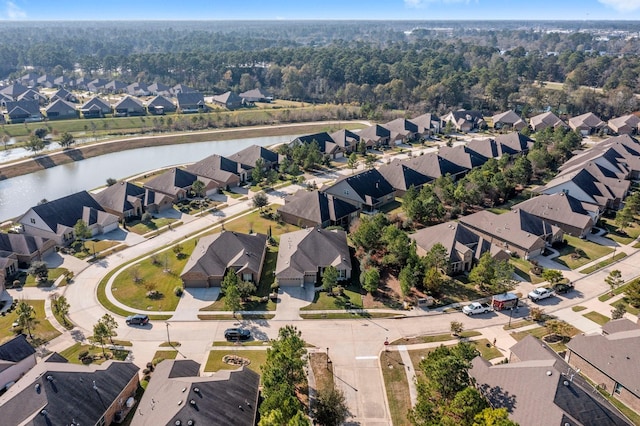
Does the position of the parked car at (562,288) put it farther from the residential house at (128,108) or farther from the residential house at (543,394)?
the residential house at (128,108)

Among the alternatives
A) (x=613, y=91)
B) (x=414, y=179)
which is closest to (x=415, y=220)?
(x=414, y=179)

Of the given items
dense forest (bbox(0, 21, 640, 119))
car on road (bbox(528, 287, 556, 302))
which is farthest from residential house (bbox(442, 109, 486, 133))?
car on road (bbox(528, 287, 556, 302))

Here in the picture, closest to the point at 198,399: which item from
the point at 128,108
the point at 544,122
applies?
the point at 544,122

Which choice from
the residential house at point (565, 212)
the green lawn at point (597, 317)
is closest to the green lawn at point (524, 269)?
the green lawn at point (597, 317)

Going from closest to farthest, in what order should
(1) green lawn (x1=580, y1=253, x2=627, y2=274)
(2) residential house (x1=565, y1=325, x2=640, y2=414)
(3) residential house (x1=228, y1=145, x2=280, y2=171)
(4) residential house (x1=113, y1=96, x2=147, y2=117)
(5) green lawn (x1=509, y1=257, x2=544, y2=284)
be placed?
(2) residential house (x1=565, y1=325, x2=640, y2=414) < (5) green lawn (x1=509, y1=257, x2=544, y2=284) < (1) green lawn (x1=580, y1=253, x2=627, y2=274) < (3) residential house (x1=228, y1=145, x2=280, y2=171) < (4) residential house (x1=113, y1=96, x2=147, y2=117)

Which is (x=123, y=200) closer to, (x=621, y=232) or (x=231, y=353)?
(x=231, y=353)

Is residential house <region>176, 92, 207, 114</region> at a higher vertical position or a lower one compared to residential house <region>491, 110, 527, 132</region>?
higher

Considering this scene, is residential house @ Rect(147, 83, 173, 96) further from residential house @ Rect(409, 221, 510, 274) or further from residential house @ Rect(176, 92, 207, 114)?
residential house @ Rect(409, 221, 510, 274)
